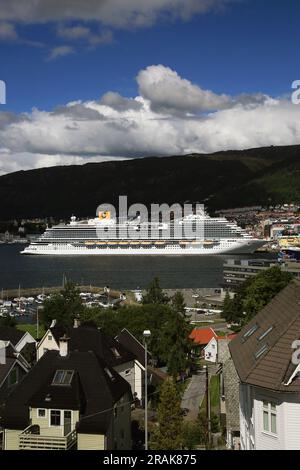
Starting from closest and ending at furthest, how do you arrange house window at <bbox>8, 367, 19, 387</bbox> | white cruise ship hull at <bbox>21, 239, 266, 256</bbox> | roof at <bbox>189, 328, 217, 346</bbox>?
1. house window at <bbox>8, 367, 19, 387</bbox>
2. roof at <bbox>189, 328, 217, 346</bbox>
3. white cruise ship hull at <bbox>21, 239, 266, 256</bbox>

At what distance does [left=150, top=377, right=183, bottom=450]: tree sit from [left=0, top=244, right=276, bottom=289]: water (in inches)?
1513

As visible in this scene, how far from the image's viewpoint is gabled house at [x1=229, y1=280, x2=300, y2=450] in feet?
20.6

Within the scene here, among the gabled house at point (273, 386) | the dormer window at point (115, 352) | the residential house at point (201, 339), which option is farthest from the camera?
the residential house at point (201, 339)

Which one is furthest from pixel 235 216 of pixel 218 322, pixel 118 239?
pixel 218 322

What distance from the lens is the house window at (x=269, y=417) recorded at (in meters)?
6.51

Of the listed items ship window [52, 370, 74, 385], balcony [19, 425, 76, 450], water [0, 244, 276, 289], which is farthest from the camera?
water [0, 244, 276, 289]

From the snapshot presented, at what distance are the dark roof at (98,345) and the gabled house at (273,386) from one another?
5.81 meters

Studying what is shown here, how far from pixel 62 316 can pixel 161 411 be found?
1307cm

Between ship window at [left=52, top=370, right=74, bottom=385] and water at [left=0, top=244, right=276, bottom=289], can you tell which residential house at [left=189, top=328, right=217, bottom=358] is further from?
water at [left=0, top=244, right=276, bottom=289]

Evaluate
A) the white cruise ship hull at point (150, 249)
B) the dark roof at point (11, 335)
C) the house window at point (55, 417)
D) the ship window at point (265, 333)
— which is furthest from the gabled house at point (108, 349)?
the white cruise ship hull at point (150, 249)

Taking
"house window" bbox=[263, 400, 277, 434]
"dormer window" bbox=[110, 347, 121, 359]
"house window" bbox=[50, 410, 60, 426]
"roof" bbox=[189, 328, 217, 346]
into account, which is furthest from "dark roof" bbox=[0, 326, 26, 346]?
"house window" bbox=[263, 400, 277, 434]

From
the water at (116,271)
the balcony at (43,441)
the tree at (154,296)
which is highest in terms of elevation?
the balcony at (43,441)

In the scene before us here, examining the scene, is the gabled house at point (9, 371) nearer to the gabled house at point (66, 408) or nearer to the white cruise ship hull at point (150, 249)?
the gabled house at point (66, 408)
